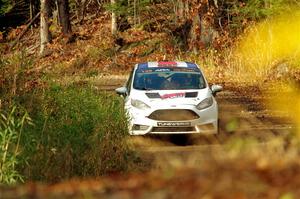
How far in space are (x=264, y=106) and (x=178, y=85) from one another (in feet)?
19.0

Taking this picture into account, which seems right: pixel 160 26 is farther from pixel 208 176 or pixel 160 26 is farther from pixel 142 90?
pixel 208 176

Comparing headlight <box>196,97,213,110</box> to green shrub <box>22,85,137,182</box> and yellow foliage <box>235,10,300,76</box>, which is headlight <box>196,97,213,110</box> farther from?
yellow foliage <box>235,10,300,76</box>

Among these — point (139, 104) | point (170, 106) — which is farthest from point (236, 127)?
point (139, 104)

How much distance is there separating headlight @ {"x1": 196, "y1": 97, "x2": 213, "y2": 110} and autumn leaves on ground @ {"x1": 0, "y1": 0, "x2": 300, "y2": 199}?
0.72 meters

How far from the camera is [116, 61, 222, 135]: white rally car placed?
13492 mm

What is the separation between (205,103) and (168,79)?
1296mm

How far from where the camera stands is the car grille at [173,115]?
13.5 meters

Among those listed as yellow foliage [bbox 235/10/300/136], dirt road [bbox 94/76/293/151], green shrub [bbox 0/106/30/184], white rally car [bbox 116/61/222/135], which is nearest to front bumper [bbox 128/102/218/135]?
white rally car [bbox 116/61/222/135]

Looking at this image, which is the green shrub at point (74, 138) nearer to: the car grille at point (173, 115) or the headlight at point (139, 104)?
the headlight at point (139, 104)

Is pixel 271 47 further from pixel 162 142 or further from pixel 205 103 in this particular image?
pixel 162 142

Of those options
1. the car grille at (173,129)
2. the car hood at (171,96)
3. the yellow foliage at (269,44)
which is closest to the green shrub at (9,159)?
the car grille at (173,129)

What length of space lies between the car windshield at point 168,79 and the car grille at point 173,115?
1058 mm

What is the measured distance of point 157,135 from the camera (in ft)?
45.2

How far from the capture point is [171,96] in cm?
1386
